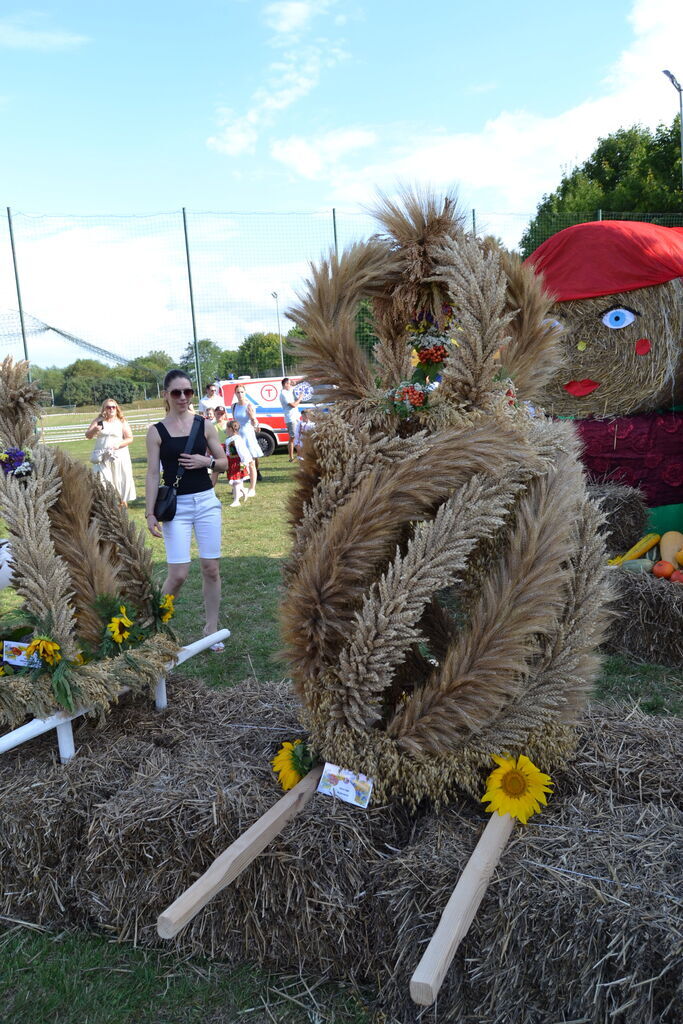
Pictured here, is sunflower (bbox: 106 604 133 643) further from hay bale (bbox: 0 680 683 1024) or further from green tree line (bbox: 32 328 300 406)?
green tree line (bbox: 32 328 300 406)

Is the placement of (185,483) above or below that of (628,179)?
below

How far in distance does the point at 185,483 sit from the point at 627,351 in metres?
3.06

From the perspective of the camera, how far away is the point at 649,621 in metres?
4.24

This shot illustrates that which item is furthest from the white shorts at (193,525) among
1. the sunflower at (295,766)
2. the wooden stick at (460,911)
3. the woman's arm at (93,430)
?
the woman's arm at (93,430)

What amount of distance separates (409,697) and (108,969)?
3.98 feet

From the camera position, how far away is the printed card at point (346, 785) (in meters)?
2.09

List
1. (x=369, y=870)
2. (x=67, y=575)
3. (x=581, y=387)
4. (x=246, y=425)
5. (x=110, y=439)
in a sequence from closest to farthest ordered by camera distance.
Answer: (x=369, y=870) → (x=67, y=575) → (x=581, y=387) → (x=110, y=439) → (x=246, y=425)

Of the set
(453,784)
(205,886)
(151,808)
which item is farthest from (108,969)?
(453,784)

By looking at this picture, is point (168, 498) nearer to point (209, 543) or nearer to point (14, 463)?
point (209, 543)

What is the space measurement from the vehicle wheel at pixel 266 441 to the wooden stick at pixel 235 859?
13.3 metres

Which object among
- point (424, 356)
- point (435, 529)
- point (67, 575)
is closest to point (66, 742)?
point (67, 575)

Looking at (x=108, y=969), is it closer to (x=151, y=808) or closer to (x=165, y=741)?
(x=151, y=808)

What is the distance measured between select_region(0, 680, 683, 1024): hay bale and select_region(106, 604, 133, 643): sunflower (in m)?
0.39

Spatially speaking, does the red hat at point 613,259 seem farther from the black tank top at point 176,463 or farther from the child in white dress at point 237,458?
the child in white dress at point 237,458
